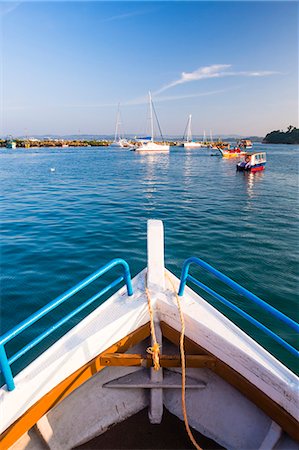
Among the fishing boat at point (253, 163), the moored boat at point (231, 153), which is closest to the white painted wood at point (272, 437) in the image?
the fishing boat at point (253, 163)

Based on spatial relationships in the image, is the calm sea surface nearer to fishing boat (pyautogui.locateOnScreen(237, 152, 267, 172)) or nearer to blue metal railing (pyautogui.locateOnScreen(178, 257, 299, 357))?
blue metal railing (pyautogui.locateOnScreen(178, 257, 299, 357))

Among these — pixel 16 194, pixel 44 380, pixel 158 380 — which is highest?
pixel 16 194

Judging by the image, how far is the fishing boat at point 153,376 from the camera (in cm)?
249

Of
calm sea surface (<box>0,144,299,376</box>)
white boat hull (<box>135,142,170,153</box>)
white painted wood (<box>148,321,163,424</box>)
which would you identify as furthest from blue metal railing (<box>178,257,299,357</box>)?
white boat hull (<box>135,142,170,153</box>)

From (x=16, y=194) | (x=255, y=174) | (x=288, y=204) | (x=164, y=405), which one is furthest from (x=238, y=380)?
(x=255, y=174)

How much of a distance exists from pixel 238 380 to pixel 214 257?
613cm

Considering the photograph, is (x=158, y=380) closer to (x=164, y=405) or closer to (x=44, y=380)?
(x=164, y=405)

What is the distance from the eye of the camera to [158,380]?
3.21 m

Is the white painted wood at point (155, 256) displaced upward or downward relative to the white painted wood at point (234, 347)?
upward

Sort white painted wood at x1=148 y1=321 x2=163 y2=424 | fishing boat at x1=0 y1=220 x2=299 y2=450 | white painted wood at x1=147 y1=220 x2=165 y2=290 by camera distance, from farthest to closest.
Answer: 1. white painted wood at x1=147 y1=220 x2=165 y2=290
2. white painted wood at x1=148 y1=321 x2=163 y2=424
3. fishing boat at x1=0 y1=220 x2=299 y2=450

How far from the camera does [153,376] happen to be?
10.6ft

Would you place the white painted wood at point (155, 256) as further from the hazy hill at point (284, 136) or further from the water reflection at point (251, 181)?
the hazy hill at point (284, 136)

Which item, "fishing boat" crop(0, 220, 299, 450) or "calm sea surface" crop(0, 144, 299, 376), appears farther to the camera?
"calm sea surface" crop(0, 144, 299, 376)

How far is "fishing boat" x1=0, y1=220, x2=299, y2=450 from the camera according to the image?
2486 mm
